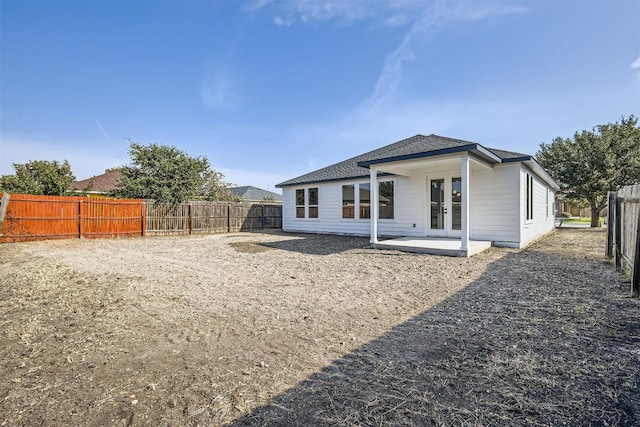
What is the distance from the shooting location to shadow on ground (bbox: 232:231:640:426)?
1.84 m

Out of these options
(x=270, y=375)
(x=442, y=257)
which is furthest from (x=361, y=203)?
(x=270, y=375)

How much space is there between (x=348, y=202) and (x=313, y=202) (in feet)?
7.34

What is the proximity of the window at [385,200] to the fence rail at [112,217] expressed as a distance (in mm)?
8878

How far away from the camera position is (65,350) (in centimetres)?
278

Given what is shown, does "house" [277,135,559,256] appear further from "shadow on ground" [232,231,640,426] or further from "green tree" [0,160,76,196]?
"green tree" [0,160,76,196]

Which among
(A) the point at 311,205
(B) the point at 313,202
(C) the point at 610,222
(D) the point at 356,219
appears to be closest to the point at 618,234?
(C) the point at 610,222

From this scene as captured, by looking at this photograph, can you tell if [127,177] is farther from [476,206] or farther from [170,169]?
[476,206]

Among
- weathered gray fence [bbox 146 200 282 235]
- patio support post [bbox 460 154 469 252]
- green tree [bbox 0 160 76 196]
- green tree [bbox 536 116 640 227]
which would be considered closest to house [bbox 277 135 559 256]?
patio support post [bbox 460 154 469 252]

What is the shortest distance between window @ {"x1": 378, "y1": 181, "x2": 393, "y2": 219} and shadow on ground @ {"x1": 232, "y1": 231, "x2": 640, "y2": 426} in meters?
8.01

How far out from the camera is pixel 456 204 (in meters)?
10.1

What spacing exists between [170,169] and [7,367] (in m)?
15.5

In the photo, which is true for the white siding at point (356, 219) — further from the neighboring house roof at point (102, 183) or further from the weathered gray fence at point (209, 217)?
the neighboring house roof at point (102, 183)

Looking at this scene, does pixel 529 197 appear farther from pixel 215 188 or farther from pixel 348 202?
pixel 215 188

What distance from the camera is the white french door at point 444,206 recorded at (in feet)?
33.2
